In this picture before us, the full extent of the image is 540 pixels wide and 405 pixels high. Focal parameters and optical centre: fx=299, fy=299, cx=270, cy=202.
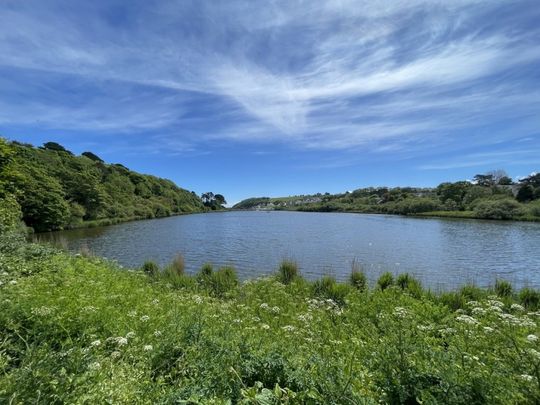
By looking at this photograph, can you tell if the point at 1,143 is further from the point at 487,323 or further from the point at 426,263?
the point at 426,263

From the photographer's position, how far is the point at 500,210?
206ft

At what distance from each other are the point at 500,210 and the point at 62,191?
268ft

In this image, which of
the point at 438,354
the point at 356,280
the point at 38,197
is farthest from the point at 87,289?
the point at 38,197

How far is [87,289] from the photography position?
5344mm

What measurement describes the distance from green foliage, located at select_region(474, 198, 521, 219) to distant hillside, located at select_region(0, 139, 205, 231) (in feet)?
249

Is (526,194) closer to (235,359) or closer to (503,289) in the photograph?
(503,289)

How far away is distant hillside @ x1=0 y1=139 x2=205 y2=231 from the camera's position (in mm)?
25259

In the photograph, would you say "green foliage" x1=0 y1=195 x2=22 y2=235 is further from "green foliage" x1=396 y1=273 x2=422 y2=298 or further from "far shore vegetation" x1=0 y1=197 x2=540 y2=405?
"green foliage" x1=396 y1=273 x2=422 y2=298

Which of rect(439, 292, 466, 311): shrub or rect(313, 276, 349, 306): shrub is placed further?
rect(313, 276, 349, 306): shrub

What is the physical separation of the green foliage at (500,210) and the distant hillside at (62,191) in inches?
2993

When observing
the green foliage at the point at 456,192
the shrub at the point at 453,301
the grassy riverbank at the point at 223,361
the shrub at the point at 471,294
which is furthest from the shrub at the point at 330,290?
the green foliage at the point at 456,192

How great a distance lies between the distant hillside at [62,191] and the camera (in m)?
25.3

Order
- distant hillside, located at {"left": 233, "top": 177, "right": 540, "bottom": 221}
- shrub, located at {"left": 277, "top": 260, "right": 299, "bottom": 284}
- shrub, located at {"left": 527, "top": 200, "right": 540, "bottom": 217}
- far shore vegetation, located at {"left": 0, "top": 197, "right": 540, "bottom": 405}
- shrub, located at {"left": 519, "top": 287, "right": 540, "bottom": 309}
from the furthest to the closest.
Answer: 1. distant hillside, located at {"left": 233, "top": 177, "right": 540, "bottom": 221}
2. shrub, located at {"left": 527, "top": 200, "right": 540, "bottom": 217}
3. shrub, located at {"left": 277, "top": 260, "right": 299, "bottom": 284}
4. shrub, located at {"left": 519, "top": 287, "right": 540, "bottom": 309}
5. far shore vegetation, located at {"left": 0, "top": 197, "right": 540, "bottom": 405}

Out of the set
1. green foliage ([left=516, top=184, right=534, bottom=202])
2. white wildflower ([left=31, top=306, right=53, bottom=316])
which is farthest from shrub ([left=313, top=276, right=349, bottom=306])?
green foliage ([left=516, top=184, right=534, bottom=202])
